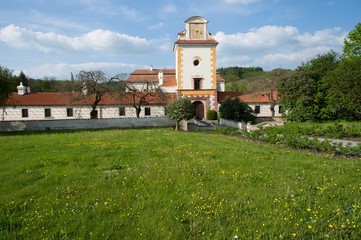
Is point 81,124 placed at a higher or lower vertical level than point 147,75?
lower

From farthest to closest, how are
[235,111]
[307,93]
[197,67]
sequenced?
[197,67] < [235,111] < [307,93]

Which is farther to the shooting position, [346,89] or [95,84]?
[95,84]

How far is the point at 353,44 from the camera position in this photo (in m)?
36.1

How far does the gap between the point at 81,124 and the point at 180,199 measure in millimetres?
25273

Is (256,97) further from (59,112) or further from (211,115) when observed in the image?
(59,112)

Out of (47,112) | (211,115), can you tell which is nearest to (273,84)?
(211,115)

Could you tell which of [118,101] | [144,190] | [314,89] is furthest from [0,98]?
[314,89]

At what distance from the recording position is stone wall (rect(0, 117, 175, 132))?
86.2 feet

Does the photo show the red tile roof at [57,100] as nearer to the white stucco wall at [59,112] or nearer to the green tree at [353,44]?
the white stucco wall at [59,112]

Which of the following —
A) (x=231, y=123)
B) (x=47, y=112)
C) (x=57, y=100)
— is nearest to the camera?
(x=231, y=123)

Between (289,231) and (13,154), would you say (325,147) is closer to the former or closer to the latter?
(289,231)

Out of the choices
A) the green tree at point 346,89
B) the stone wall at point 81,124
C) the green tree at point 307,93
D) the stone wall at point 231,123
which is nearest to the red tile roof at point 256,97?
the stone wall at point 231,123

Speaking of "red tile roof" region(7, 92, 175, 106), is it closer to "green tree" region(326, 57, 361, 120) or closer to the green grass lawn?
"green tree" region(326, 57, 361, 120)

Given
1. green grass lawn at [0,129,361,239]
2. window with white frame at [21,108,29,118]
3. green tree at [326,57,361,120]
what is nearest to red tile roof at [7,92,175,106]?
window with white frame at [21,108,29,118]
